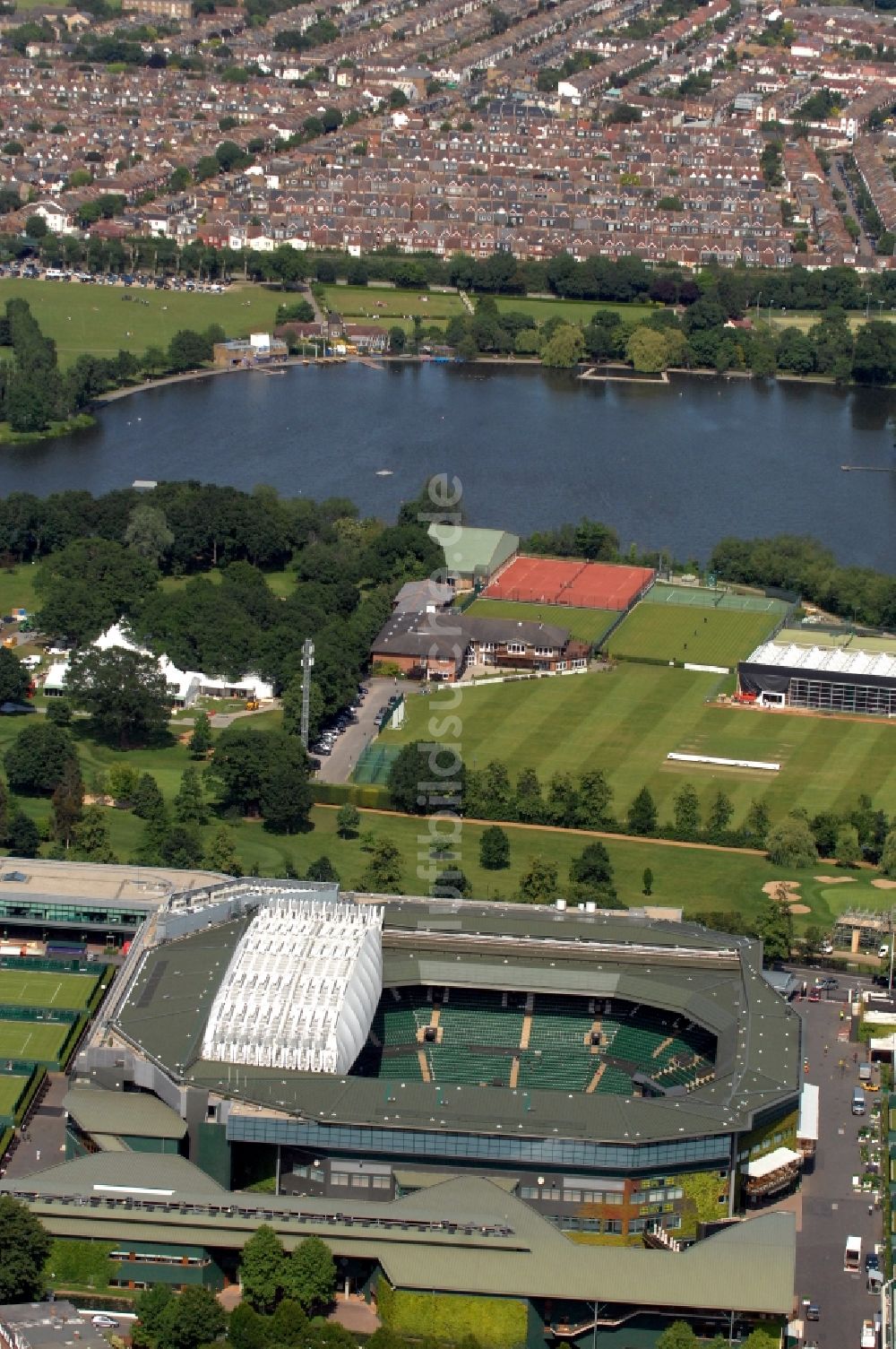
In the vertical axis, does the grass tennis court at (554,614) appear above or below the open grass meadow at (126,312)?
below

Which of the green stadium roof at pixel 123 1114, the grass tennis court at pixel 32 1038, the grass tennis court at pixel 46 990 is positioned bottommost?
the grass tennis court at pixel 32 1038

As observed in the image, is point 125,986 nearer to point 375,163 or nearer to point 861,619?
point 861,619

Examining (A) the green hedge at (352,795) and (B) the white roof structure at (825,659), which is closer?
(A) the green hedge at (352,795)

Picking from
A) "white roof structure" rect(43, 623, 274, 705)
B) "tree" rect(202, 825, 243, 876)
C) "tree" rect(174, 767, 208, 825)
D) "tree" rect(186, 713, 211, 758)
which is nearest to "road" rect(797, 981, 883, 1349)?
"tree" rect(202, 825, 243, 876)

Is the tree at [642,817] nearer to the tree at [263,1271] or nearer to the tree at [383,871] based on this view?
the tree at [383,871]

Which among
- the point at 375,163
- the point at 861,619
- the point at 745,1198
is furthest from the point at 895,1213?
the point at 375,163

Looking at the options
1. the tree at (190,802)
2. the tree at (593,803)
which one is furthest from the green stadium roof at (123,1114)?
the tree at (593,803)
